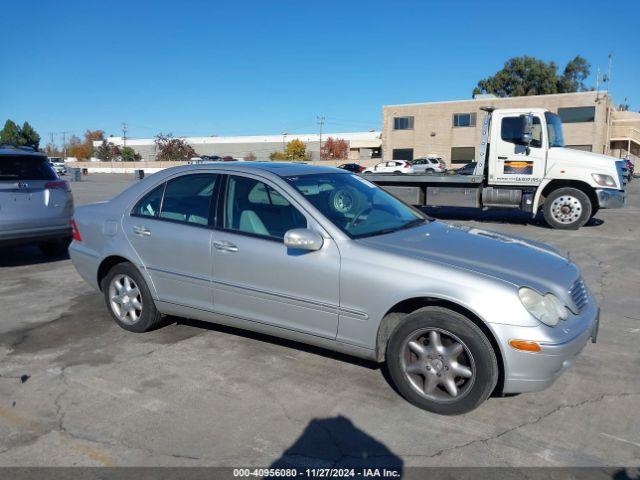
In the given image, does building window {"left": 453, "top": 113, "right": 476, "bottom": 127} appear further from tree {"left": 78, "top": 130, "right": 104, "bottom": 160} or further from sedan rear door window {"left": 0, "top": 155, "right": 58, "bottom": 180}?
tree {"left": 78, "top": 130, "right": 104, "bottom": 160}

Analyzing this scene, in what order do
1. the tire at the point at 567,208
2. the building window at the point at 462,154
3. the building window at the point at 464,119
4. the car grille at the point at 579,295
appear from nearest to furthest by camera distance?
the car grille at the point at 579,295
the tire at the point at 567,208
the building window at the point at 464,119
the building window at the point at 462,154

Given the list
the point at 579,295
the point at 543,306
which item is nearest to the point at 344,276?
the point at 543,306

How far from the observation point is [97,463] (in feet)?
9.91

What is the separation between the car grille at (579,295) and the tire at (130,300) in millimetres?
3476

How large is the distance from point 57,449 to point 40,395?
834 mm

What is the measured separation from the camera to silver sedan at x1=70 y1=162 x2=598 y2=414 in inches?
133

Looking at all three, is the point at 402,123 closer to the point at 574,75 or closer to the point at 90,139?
the point at 574,75

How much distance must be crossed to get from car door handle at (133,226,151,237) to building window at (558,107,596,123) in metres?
46.9

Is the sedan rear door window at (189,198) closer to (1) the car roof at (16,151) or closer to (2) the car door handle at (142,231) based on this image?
(2) the car door handle at (142,231)

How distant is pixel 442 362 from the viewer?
3.50 meters

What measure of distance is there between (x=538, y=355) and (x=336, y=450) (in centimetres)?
133

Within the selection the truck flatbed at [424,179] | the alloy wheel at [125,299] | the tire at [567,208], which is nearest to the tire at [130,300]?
the alloy wheel at [125,299]

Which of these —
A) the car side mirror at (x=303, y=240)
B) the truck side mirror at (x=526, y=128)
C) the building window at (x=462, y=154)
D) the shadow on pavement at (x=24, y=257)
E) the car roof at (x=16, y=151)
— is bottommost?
the shadow on pavement at (x=24, y=257)

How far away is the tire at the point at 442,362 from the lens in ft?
11.1
